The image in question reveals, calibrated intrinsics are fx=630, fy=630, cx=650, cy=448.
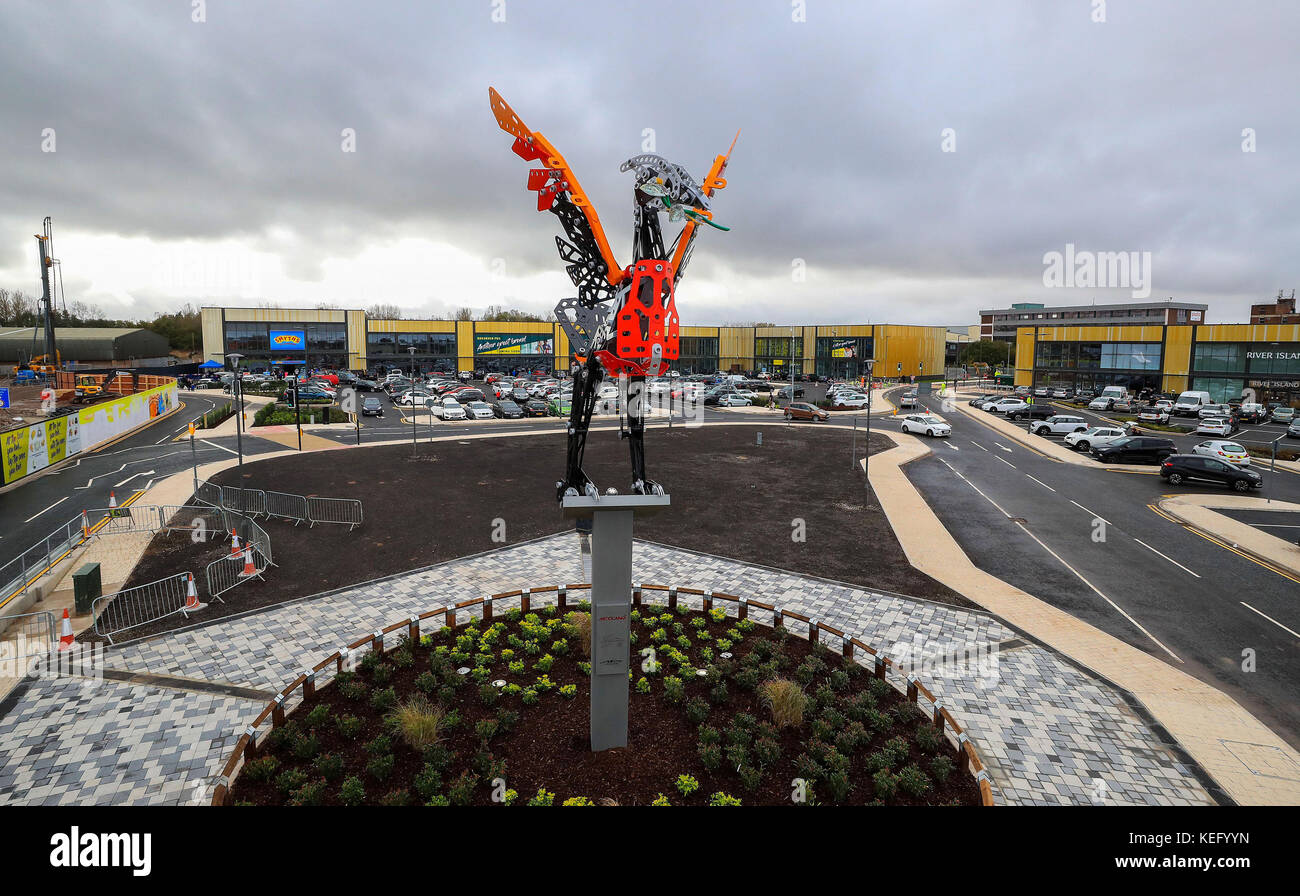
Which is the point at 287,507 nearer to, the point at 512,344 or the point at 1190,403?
the point at 1190,403

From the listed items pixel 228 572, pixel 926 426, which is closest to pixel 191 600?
pixel 228 572

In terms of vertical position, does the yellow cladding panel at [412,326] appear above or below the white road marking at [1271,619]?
above

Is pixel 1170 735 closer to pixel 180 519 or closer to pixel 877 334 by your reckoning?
pixel 180 519

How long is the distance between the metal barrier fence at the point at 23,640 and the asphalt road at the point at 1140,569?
805 inches

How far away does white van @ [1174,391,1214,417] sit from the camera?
51.4 metres

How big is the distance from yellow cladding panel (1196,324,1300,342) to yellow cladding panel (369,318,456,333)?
85.6 metres

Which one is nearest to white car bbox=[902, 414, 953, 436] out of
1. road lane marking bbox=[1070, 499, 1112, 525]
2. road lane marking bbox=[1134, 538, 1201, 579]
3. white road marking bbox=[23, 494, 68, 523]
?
road lane marking bbox=[1070, 499, 1112, 525]

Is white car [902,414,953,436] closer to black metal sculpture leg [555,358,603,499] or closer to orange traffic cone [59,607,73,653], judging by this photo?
black metal sculpture leg [555,358,603,499]

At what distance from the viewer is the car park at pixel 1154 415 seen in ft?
152

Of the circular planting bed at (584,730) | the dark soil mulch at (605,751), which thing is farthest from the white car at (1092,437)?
the dark soil mulch at (605,751)

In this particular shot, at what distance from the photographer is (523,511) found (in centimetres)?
2162

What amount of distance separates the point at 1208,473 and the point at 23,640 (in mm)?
38078

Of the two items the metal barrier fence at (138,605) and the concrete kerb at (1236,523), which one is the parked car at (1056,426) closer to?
the concrete kerb at (1236,523)

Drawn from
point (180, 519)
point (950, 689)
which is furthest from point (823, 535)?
point (180, 519)
